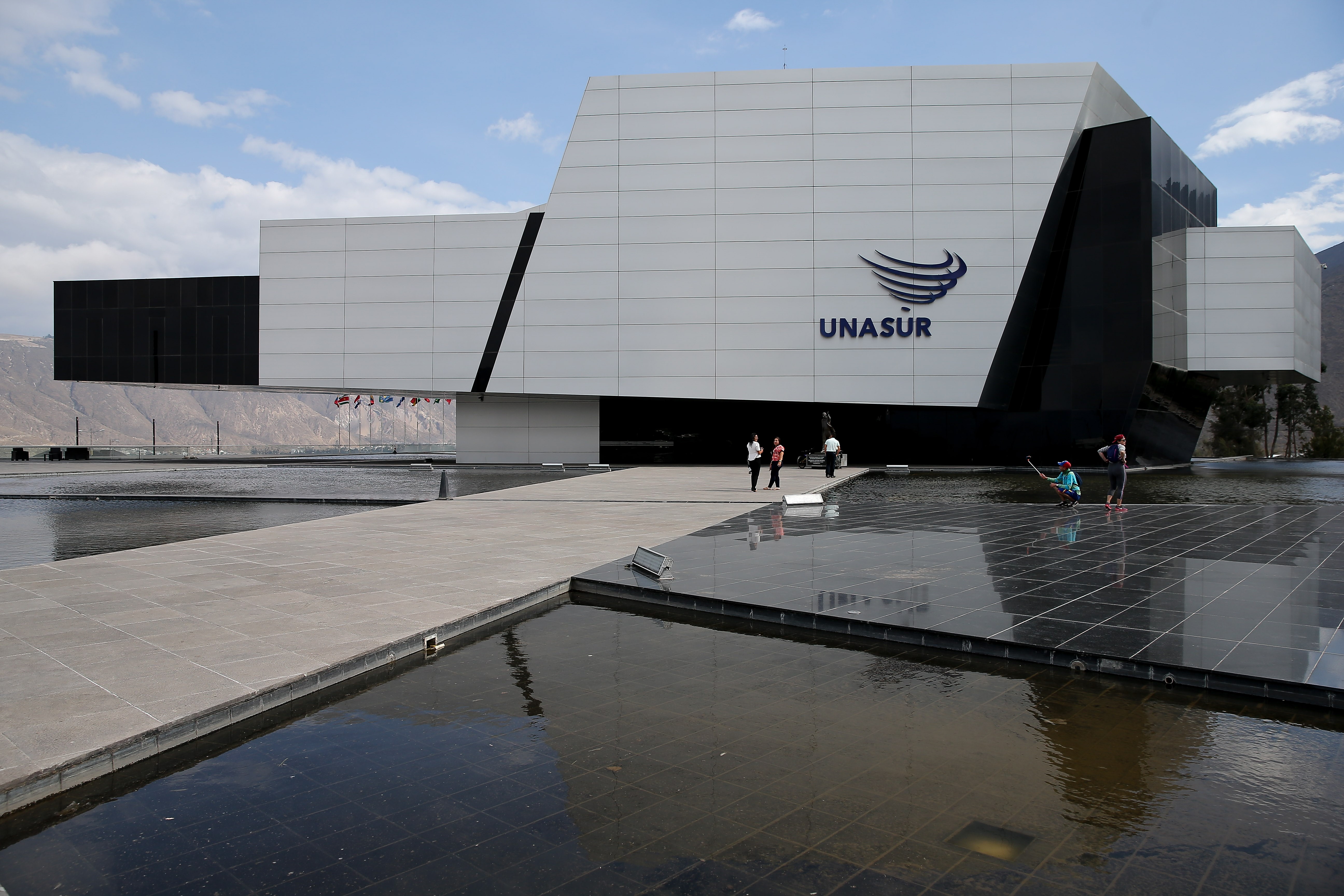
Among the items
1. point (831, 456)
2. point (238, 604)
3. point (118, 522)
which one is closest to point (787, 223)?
point (831, 456)

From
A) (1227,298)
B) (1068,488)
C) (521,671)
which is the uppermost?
(1227,298)

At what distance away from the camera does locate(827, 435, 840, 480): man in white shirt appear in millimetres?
27969

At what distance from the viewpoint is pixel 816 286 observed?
3591 centimetres

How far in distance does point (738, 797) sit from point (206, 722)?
3.36 meters

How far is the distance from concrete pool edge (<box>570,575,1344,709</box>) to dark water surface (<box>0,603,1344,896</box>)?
0.16m

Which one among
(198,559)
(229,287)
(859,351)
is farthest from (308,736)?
(229,287)

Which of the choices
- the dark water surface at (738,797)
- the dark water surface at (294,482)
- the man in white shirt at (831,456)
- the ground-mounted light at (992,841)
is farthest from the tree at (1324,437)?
the ground-mounted light at (992,841)

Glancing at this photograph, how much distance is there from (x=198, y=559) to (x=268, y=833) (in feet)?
27.0

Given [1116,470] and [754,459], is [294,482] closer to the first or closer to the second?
[754,459]

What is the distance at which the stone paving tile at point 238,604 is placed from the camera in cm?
514

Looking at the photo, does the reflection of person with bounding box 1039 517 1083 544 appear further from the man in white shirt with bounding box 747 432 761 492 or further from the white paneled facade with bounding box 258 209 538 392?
the white paneled facade with bounding box 258 209 538 392

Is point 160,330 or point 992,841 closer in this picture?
point 992,841

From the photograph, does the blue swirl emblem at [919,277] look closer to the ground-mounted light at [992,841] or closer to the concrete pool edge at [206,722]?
the concrete pool edge at [206,722]

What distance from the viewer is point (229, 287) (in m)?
38.4
